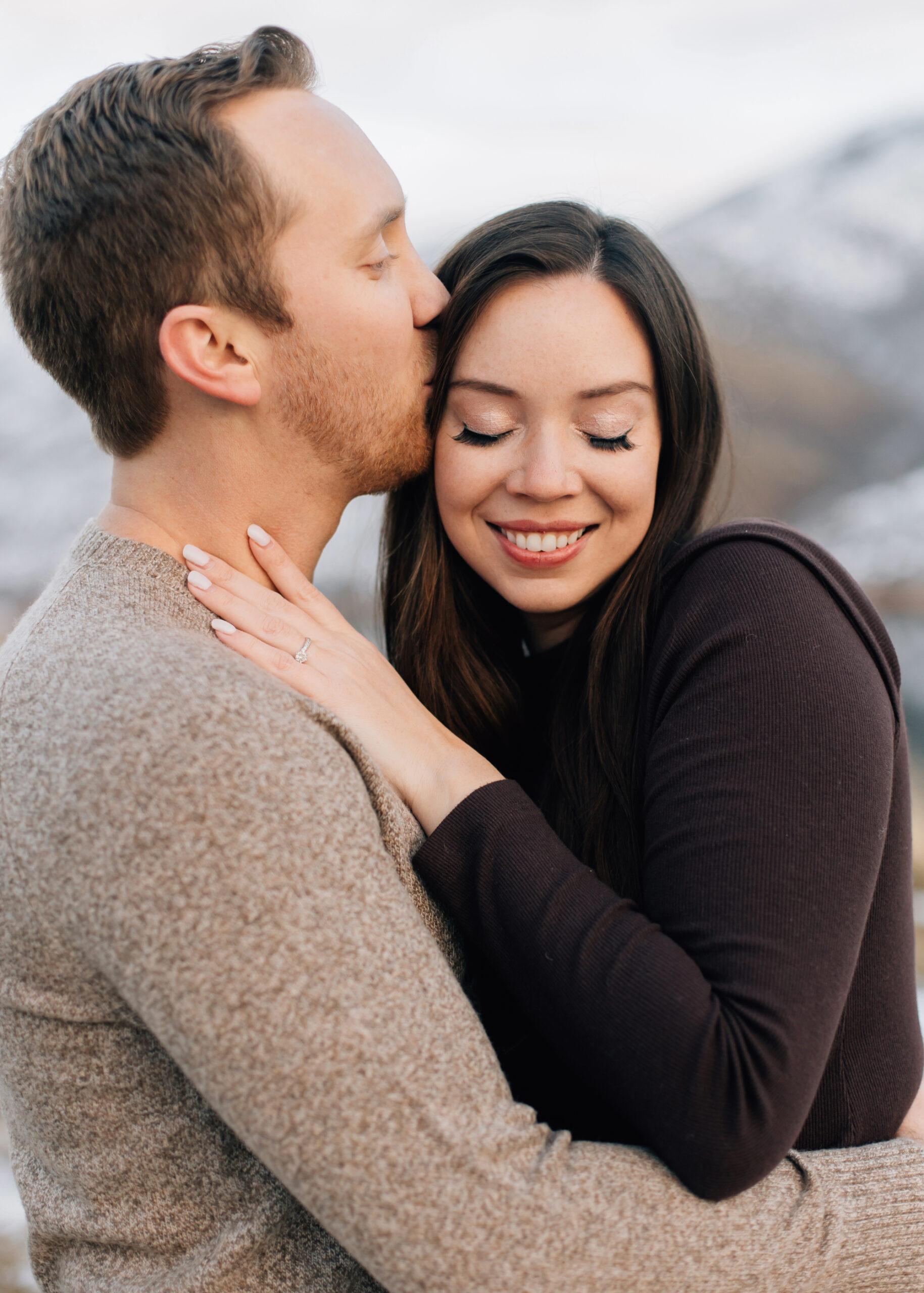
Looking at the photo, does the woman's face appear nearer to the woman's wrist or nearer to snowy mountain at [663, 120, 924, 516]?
the woman's wrist

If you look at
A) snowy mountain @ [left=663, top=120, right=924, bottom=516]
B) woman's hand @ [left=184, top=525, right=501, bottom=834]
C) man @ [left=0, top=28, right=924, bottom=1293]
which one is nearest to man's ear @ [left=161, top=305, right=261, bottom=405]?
man @ [left=0, top=28, right=924, bottom=1293]

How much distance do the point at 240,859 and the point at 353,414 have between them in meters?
0.72

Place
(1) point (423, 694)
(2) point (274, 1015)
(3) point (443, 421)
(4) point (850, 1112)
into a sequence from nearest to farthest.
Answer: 1. (2) point (274, 1015)
2. (4) point (850, 1112)
3. (3) point (443, 421)
4. (1) point (423, 694)

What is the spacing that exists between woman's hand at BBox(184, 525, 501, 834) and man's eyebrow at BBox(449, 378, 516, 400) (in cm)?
37

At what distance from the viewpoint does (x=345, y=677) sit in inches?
50.0

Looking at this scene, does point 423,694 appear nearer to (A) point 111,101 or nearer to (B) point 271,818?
(B) point 271,818

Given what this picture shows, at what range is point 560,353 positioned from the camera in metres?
1.41

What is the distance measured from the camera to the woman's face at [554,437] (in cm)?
142

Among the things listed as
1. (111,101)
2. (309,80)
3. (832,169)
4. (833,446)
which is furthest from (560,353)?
(832,169)

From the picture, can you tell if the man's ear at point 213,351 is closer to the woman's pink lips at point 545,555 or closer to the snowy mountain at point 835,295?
the woman's pink lips at point 545,555

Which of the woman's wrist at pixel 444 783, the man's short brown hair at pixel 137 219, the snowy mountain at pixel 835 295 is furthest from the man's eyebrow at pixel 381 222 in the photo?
the snowy mountain at pixel 835 295

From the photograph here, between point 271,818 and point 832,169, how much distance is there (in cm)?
549

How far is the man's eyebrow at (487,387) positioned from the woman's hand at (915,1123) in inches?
42.4

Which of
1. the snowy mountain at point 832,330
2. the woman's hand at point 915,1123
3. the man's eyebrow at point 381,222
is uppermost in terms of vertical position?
the snowy mountain at point 832,330
